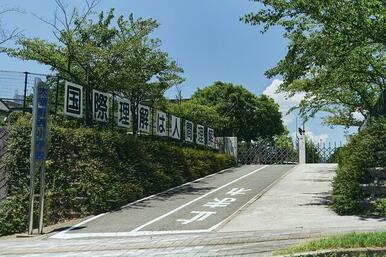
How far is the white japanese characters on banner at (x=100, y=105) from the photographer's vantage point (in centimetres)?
1631

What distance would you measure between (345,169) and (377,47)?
5349 mm

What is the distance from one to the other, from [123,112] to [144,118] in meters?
1.81

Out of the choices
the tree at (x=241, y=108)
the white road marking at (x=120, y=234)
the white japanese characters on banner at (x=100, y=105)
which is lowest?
the white road marking at (x=120, y=234)

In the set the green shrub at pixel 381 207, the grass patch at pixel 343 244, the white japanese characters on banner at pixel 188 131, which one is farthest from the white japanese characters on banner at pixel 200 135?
the grass patch at pixel 343 244

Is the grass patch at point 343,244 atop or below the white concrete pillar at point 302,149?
below

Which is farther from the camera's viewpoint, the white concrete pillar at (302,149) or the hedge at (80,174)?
the white concrete pillar at (302,149)

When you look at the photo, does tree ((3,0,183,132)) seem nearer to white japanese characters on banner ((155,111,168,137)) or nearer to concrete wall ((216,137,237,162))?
white japanese characters on banner ((155,111,168,137))

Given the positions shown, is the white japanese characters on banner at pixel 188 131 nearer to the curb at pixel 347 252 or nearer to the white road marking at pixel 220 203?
the white road marking at pixel 220 203

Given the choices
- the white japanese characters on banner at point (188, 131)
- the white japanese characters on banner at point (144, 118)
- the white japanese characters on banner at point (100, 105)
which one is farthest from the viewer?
the white japanese characters on banner at point (188, 131)

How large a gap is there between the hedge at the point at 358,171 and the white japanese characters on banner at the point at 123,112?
8.24 meters

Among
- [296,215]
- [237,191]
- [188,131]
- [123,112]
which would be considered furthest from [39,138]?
[188,131]

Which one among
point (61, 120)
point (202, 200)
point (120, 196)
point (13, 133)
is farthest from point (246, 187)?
point (13, 133)

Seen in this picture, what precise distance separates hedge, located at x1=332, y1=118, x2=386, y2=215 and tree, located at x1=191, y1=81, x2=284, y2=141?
31.1 meters

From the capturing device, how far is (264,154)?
35656 millimetres
